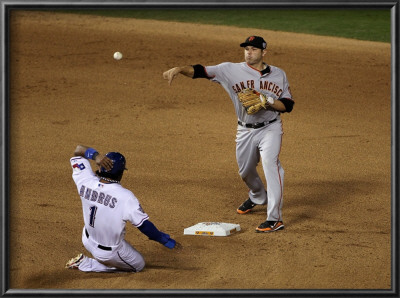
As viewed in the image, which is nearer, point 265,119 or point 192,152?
point 265,119

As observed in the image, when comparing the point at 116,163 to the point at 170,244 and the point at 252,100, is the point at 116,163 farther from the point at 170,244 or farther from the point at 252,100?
the point at 252,100

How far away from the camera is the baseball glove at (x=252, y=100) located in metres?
7.77

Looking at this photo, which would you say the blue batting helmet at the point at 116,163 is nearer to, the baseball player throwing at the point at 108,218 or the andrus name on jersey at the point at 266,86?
the baseball player throwing at the point at 108,218

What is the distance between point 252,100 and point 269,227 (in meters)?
1.33

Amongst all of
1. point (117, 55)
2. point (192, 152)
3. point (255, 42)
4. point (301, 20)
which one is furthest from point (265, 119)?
point (301, 20)

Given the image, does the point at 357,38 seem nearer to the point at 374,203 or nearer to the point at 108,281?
the point at 374,203

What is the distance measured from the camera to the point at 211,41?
60.7ft

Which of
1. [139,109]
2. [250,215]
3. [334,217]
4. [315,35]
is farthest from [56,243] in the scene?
[315,35]

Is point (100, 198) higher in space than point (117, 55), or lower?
lower

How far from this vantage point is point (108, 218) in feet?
21.4

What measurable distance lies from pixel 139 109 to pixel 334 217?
19.6 feet

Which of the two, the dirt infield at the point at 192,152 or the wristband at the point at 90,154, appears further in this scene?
the dirt infield at the point at 192,152

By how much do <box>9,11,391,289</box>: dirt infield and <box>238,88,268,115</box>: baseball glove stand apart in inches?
50.9

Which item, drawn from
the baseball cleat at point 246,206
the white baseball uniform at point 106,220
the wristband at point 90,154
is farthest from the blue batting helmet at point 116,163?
the baseball cleat at point 246,206
